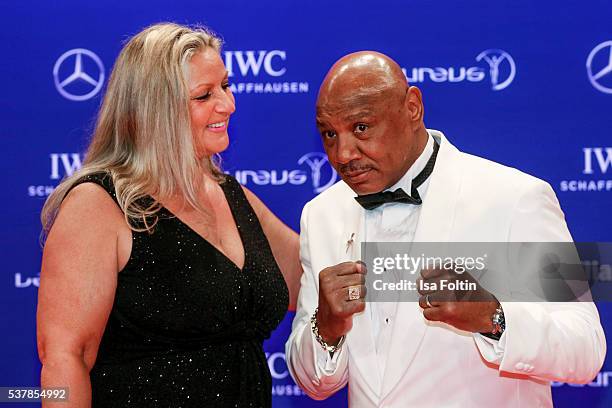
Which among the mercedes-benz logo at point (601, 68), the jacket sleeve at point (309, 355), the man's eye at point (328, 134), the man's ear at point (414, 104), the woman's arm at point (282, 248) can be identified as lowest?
the jacket sleeve at point (309, 355)

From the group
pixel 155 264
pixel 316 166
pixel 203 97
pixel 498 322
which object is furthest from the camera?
pixel 316 166

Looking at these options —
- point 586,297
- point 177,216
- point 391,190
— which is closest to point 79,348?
point 177,216

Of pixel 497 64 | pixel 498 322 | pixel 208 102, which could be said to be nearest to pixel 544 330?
pixel 498 322

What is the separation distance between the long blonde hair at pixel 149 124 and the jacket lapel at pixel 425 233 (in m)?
0.70

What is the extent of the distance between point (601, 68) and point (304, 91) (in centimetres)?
120

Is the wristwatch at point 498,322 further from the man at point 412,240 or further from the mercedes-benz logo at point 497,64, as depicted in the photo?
the mercedes-benz logo at point 497,64

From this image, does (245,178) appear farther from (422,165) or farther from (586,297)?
(586,297)

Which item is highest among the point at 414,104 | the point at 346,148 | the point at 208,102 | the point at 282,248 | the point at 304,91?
the point at 304,91

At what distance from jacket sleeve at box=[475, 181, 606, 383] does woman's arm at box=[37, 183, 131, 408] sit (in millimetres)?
1036

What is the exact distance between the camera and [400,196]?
2.40 m

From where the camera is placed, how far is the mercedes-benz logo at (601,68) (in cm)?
345

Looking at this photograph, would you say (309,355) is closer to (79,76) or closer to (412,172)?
(412,172)

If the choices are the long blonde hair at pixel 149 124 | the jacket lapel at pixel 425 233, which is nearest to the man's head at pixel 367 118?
the jacket lapel at pixel 425 233

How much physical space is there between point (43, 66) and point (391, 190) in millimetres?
1859
